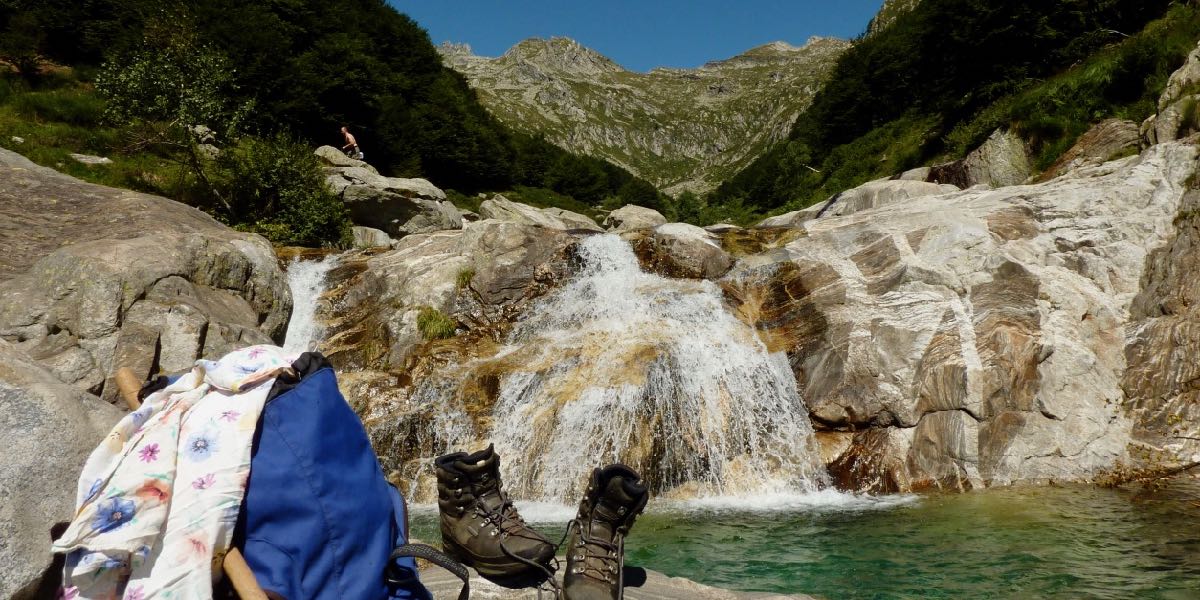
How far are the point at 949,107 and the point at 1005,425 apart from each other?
1876 centimetres

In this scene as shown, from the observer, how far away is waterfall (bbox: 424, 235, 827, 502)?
31.0 feet

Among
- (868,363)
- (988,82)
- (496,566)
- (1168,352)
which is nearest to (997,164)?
(988,82)

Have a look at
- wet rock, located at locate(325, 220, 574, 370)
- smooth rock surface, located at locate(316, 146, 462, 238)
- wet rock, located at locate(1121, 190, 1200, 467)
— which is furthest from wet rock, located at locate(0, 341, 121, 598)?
smooth rock surface, located at locate(316, 146, 462, 238)

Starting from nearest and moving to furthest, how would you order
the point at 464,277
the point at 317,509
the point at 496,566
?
the point at 317,509 → the point at 496,566 → the point at 464,277

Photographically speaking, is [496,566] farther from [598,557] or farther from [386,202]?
[386,202]

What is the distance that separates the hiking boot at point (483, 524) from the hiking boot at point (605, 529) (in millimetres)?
211

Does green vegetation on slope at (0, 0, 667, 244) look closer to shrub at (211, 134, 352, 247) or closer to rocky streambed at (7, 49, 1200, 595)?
shrub at (211, 134, 352, 247)

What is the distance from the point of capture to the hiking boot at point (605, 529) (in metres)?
2.89

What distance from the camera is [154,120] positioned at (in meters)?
17.7

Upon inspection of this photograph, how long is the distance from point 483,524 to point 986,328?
9.68m

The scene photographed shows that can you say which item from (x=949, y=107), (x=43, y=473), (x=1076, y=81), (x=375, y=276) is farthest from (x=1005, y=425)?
(x=949, y=107)

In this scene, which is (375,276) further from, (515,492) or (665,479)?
(665,479)

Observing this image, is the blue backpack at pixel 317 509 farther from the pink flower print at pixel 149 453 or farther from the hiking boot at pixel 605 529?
the hiking boot at pixel 605 529

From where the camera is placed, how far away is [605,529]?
3012 mm
